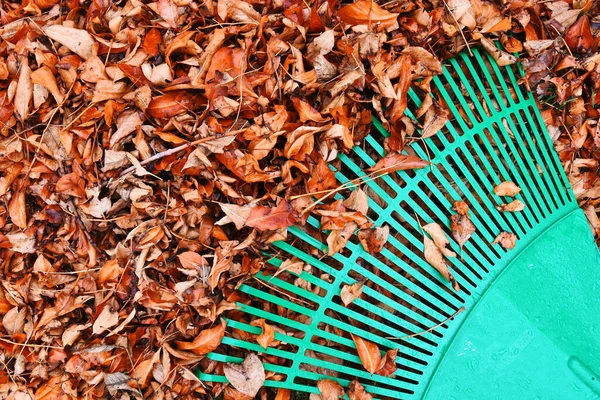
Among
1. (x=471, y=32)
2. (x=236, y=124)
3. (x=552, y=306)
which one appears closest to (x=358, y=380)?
(x=552, y=306)

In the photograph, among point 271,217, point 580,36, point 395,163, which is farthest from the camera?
point 580,36

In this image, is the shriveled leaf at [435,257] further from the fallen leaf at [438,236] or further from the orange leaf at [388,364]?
the orange leaf at [388,364]

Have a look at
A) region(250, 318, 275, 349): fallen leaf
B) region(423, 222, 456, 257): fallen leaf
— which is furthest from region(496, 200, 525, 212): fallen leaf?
region(250, 318, 275, 349): fallen leaf

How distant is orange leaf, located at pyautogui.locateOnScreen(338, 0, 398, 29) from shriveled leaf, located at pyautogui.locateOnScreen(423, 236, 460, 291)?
0.48 metres

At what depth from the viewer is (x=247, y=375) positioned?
A: 1.19m

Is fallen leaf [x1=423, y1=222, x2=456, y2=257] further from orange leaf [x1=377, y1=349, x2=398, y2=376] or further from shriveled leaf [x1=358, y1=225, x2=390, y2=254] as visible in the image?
orange leaf [x1=377, y1=349, x2=398, y2=376]

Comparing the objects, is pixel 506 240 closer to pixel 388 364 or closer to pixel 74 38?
pixel 388 364

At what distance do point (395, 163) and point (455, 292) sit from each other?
0.34 meters

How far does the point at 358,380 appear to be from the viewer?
126 cm

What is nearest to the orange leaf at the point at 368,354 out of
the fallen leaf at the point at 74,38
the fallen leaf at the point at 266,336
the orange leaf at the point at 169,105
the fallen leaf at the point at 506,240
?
the fallen leaf at the point at 266,336

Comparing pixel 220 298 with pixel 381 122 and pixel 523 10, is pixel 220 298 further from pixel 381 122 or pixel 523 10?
pixel 523 10

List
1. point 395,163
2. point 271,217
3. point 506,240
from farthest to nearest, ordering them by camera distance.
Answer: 1. point 506,240
2. point 395,163
3. point 271,217

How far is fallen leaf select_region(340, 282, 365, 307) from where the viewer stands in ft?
3.92

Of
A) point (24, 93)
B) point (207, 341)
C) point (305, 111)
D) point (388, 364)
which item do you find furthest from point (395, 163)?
point (24, 93)
